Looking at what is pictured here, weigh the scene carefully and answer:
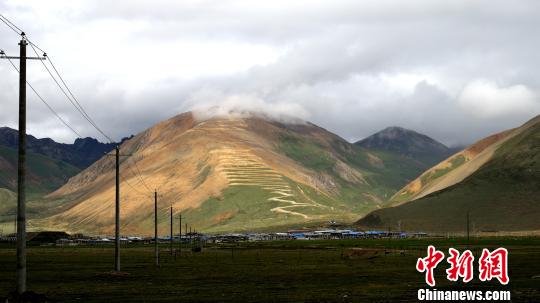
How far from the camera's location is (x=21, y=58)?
47.8 meters

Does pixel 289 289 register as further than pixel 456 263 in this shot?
Yes

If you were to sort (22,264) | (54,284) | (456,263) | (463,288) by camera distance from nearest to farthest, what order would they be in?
(456,263) → (22,264) → (463,288) → (54,284)

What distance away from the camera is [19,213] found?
46.8 m

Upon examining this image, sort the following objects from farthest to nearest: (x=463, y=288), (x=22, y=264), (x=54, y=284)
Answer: (x=54, y=284) < (x=463, y=288) < (x=22, y=264)

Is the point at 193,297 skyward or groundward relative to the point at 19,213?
groundward

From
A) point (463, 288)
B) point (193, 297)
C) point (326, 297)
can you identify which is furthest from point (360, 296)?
point (193, 297)

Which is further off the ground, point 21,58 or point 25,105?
point 21,58

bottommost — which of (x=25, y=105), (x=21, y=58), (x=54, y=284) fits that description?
(x=54, y=284)

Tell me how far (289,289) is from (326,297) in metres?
9.13

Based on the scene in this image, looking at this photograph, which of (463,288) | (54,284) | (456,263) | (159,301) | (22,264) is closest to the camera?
(456,263)

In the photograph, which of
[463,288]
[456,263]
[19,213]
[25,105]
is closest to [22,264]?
[19,213]

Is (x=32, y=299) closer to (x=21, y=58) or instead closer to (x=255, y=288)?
(x=21, y=58)

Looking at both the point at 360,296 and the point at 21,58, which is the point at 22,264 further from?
the point at 360,296

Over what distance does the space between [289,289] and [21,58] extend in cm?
2814
